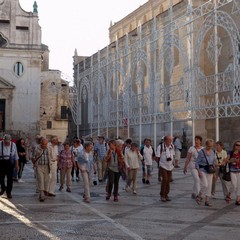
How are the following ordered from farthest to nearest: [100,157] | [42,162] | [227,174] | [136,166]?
[100,157] < [136,166] < [42,162] < [227,174]

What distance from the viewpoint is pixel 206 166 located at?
10.4 m

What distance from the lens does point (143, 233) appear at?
293 inches

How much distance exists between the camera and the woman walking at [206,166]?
33.9ft

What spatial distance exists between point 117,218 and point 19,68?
120 feet

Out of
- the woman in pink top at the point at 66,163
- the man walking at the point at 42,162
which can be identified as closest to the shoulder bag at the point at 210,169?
the man walking at the point at 42,162

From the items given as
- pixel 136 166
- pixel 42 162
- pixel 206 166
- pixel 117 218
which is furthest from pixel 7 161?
pixel 206 166

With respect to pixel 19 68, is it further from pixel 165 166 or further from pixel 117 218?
pixel 117 218

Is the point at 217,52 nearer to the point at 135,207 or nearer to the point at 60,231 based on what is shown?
the point at 135,207

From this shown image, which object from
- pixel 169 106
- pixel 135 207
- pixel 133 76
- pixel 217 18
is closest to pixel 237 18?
pixel 217 18

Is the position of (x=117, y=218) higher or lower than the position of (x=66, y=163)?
lower

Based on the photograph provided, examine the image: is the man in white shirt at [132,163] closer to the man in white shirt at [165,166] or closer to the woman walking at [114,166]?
the woman walking at [114,166]

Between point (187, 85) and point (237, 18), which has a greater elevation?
point (237, 18)

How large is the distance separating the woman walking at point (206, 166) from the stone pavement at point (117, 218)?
0.42 metres

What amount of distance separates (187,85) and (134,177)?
1052cm
